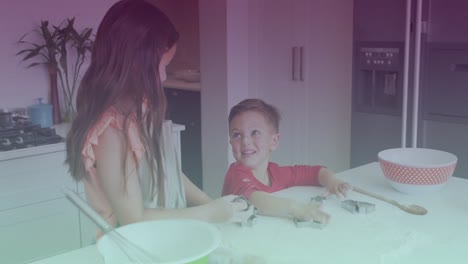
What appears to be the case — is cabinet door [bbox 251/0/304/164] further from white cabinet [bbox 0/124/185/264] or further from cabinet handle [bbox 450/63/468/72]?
white cabinet [bbox 0/124/185/264]

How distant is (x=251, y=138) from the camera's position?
66.8 inches

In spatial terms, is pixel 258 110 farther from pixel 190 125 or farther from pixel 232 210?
pixel 190 125

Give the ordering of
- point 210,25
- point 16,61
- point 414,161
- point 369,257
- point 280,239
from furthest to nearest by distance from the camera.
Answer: point 210,25 → point 16,61 → point 414,161 → point 280,239 → point 369,257

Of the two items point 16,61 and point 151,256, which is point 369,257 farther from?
point 16,61

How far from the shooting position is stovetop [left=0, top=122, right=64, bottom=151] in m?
2.38

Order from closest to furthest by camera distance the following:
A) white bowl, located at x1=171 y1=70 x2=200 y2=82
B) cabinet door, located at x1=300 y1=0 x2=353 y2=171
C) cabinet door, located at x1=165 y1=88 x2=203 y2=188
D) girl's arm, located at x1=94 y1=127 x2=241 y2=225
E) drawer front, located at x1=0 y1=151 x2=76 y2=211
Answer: girl's arm, located at x1=94 y1=127 x2=241 y2=225 < drawer front, located at x1=0 y1=151 x2=76 y2=211 < cabinet door, located at x1=300 y1=0 x2=353 y2=171 < cabinet door, located at x1=165 y1=88 x2=203 y2=188 < white bowl, located at x1=171 y1=70 x2=200 y2=82

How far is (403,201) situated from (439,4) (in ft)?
4.24

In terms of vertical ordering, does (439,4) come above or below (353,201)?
above

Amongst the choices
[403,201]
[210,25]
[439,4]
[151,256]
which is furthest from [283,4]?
[151,256]

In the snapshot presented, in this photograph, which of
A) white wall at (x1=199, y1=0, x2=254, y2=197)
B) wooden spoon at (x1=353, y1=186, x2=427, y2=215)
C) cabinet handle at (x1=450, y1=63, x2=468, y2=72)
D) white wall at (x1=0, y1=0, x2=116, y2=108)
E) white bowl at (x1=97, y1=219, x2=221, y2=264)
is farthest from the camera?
white wall at (x1=199, y1=0, x2=254, y2=197)

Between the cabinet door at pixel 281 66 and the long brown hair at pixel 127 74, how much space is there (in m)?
2.03

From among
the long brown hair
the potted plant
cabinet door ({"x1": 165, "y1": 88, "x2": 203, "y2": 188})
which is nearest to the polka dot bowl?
the long brown hair

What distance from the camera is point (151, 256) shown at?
3.34ft

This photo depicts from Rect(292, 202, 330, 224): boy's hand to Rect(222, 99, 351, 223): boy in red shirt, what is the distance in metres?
0.18
